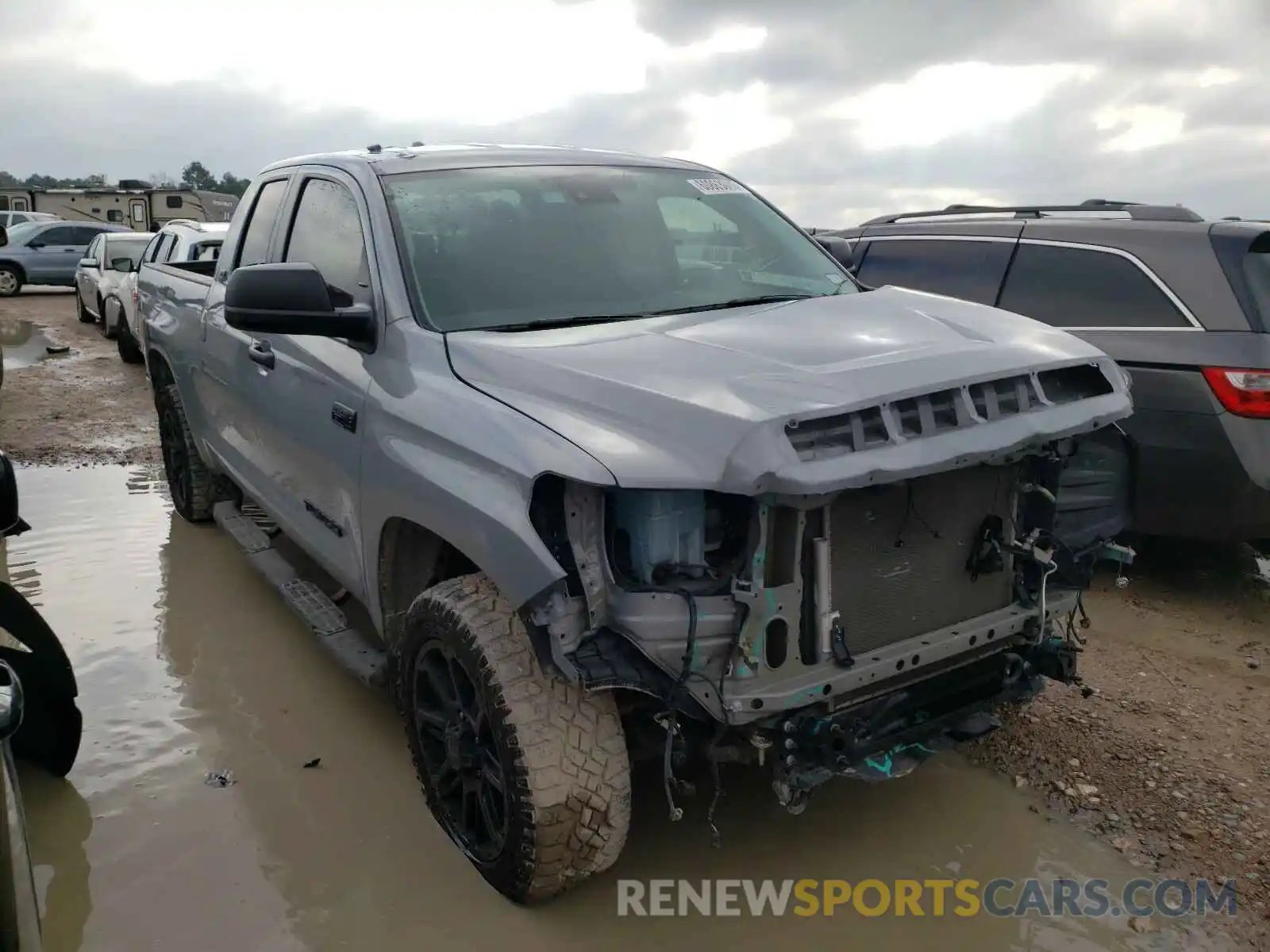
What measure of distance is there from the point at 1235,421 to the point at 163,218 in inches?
1146

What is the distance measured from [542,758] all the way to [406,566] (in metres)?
0.93

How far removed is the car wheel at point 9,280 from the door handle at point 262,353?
20.4 meters

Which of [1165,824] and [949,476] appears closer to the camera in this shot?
[949,476]

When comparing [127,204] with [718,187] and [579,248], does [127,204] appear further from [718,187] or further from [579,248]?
[579,248]

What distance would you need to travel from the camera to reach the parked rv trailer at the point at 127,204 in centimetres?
2789

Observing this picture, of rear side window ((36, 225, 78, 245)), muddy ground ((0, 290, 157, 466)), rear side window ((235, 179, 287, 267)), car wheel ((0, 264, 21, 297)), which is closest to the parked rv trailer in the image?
rear side window ((36, 225, 78, 245))

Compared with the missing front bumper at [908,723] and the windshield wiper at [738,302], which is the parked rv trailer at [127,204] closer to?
the windshield wiper at [738,302]

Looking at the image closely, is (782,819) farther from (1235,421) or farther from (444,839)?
(1235,421)

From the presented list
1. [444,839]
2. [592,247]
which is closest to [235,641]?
[444,839]

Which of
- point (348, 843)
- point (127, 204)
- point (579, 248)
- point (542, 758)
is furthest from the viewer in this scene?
point (127, 204)

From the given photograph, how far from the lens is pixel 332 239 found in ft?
11.9

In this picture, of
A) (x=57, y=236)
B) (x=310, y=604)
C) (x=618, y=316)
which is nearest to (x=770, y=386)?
(x=618, y=316)

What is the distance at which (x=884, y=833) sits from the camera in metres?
3.13

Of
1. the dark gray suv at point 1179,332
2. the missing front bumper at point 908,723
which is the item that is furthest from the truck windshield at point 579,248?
the dark gray suv at point 1179,332
